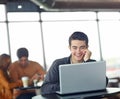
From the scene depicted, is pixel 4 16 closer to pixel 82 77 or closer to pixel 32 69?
pixel 32 69

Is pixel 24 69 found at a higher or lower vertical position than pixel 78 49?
lower

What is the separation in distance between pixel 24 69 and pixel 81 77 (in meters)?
2.41

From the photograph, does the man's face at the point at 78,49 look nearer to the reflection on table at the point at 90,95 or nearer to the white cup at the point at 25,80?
the reflection on table at the point at 90,95

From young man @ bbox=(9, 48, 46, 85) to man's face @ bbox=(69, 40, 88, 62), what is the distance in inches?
66.7

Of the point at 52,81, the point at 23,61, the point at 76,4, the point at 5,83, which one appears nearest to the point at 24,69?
the point at 23,61

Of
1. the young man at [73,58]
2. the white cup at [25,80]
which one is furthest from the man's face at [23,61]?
the young man at [73,58]

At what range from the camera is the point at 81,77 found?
2355 mm

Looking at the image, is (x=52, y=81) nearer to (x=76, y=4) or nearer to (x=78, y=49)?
(x=78, y=49)

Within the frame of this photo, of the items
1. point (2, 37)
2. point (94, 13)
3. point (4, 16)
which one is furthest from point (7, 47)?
point (94, 13)

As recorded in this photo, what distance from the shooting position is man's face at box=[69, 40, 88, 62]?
113 inches

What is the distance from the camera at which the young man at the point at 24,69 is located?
4.54 m

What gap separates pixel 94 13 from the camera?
7.88m

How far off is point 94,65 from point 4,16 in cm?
497

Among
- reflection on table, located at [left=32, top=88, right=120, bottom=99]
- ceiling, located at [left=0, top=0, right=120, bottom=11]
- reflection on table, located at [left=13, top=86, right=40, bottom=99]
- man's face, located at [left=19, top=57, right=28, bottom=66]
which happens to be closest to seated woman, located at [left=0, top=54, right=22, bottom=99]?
reflection on table, located at [left=13, top=86, right=40, bottom=99]
